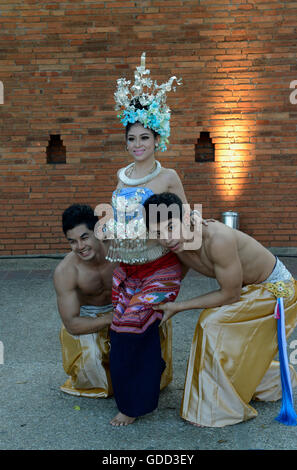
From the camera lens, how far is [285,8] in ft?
23.0

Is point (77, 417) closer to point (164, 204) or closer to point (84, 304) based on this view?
point (84, 304)

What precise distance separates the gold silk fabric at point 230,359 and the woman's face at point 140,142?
103 centimetres

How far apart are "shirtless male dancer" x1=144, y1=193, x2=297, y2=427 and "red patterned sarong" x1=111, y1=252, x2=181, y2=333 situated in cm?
8

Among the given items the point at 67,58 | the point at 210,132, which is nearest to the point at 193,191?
the point at 210,132

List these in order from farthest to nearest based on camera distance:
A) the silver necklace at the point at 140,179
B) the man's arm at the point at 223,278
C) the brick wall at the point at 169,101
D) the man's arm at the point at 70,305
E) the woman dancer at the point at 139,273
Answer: the brick wall at the point at 169,101, the man's arm at the point at 70,305, the silver necklace at the point at 140,179, the woman dancer at the point at 139,273, the man's arm at the point at 223,278

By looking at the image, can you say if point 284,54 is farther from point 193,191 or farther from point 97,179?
point 97,179

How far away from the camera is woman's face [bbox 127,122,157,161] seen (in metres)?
3.41

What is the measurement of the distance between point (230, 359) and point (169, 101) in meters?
4.78

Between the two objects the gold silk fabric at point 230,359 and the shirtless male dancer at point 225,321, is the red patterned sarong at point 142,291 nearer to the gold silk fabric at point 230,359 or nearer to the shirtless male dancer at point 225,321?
the shirtless male dancer at point 225,321

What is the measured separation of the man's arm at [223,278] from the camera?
119 inches

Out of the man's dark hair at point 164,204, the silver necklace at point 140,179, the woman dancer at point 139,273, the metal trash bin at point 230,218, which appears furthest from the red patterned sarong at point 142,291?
the metal trash bin at point 230,218

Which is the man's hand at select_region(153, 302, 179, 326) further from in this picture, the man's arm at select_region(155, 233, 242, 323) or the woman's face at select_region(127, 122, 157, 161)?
the woman's face at select_region(127, 122, 157, 161)

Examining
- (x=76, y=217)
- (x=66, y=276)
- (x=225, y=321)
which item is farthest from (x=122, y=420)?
(x=76, y=217)

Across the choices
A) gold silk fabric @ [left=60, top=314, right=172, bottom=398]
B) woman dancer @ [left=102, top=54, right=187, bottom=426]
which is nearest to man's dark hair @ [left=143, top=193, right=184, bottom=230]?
woman dancer @ [left=102, top=54, right=187, bottom=426]
